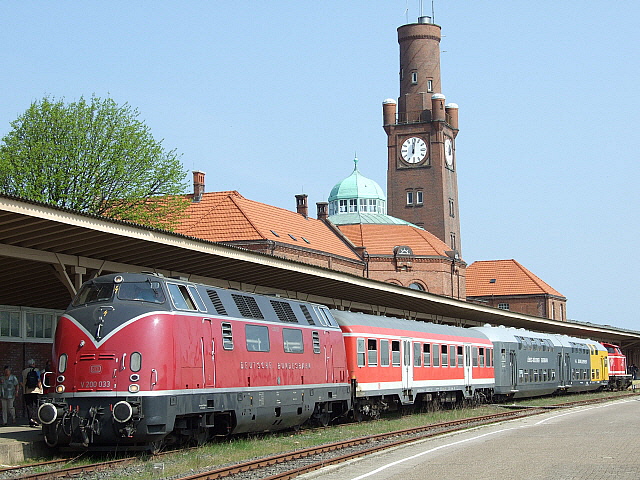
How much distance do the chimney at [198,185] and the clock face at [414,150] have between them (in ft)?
110

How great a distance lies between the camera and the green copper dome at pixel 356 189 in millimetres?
113875

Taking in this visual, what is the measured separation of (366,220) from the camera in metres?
99.6

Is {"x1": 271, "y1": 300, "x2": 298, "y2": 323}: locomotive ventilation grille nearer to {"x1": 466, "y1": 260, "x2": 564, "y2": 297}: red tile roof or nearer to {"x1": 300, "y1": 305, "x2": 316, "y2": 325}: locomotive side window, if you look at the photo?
{"x1": 300, "y1": 305, "x2": 316, "y2": 325}: locomotive side window

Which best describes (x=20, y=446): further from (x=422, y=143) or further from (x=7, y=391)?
(x=422, y=143)

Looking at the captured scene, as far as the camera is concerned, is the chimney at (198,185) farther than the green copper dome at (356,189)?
No

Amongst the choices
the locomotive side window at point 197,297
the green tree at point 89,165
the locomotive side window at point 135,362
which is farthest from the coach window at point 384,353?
the green tree at point 89,165

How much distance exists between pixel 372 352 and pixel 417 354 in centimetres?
354

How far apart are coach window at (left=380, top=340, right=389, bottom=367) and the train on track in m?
0.03

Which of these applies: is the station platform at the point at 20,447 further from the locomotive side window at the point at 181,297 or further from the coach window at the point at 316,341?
the coach window at the point at 316,341

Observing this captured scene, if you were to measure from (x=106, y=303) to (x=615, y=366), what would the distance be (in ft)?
165

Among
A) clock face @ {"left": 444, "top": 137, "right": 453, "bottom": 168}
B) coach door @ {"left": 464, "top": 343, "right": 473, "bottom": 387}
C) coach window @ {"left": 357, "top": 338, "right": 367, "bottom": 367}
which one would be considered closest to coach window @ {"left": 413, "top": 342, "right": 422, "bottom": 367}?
coach window @ {"left": 357, "top": 338, "right": 367, "bottom": 367}

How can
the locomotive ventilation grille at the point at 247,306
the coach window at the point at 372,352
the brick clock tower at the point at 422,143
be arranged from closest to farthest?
the locomotive ventilation grille at the point at 247,306, the coach window at the point at 372,352, the brick clock tower at the point at 422,143

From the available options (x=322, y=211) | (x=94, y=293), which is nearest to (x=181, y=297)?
(x=94, y=293)

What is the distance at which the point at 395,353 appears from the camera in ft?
98.9
